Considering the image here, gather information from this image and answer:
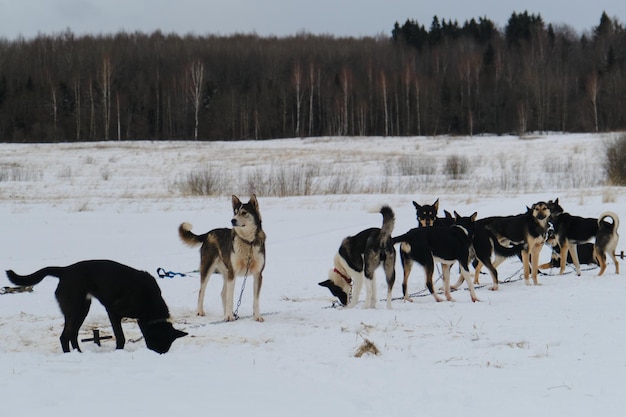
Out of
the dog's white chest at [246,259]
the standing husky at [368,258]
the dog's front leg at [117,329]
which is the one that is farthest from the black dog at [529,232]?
the dog's front leg at [117,329]

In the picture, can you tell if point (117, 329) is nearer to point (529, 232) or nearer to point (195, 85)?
point (529, 232)

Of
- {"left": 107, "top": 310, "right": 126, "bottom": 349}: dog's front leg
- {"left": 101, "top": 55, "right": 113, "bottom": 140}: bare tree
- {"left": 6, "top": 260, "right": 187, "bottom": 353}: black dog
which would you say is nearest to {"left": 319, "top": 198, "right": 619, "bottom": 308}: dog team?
{"left": 6, "top": 260, "right": 187, "bottom": 353}: black dog

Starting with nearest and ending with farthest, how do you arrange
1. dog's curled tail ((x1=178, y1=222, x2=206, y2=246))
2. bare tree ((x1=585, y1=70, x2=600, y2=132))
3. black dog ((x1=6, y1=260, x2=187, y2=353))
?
black dog ((x1=6, y1=260, x2=187, y2=353)) < dog's curled tail ((x1=178, y1=222, x2=206, y2=246)) < bare tree ((x1=585, y1=70, x2=600, y2=132))

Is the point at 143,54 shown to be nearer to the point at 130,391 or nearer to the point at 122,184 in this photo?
the point at 122,184

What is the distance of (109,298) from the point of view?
6.04 meters

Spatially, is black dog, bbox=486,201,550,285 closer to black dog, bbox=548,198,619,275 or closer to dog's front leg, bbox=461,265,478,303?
black dog, bbox=548,198,619,275

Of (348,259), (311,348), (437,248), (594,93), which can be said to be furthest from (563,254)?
(594,93)

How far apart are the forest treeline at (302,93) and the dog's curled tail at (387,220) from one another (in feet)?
176

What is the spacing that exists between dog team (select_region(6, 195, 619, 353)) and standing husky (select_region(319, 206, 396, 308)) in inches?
0.5

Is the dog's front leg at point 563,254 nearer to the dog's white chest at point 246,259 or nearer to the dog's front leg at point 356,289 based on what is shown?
the dog's front leg at point 356,289

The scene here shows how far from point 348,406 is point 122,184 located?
92.5 ft

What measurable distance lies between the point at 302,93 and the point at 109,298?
62860 mm

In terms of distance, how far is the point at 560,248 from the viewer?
10922 mm

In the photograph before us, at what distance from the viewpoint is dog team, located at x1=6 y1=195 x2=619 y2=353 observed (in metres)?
6.02
